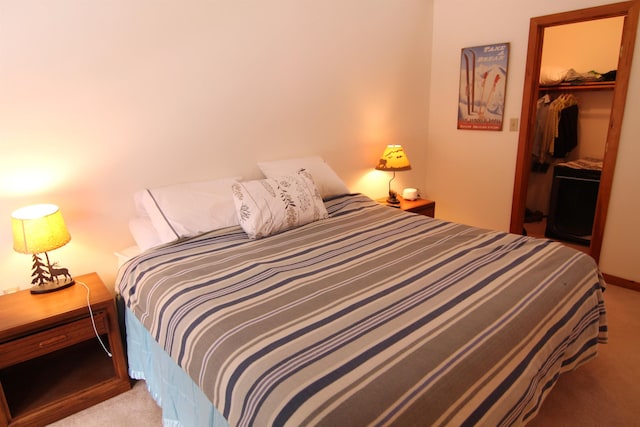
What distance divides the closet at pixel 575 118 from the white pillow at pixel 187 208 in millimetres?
3313

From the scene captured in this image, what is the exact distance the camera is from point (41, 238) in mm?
1839

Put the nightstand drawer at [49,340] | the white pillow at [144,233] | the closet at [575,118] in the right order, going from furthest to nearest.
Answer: the closet at [575,118], the white pillow at [144,233], the nightstand drawer at [49,340]

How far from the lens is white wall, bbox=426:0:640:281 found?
9.50 feet

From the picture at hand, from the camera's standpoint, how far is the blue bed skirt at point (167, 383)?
1.42 m

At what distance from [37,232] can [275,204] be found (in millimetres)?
1163

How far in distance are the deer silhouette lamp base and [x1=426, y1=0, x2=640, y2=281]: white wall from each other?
336cm

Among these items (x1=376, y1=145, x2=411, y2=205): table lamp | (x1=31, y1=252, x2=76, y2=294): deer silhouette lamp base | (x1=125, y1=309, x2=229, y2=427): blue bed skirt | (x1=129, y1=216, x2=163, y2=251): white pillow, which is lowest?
(x1=125, y1=309, x2=229, y2=427): blue bed skirt

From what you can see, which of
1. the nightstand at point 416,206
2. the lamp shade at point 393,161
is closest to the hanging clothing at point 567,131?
the nightstand at point 416,206

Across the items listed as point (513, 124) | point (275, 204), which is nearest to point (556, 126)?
point (513, 124)

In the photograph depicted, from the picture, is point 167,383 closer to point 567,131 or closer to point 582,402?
point 582,402

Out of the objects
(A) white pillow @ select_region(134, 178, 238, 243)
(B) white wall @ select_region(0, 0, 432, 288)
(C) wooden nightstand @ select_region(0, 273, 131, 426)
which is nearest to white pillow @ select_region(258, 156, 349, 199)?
(B) white wall @ select_region(0, 0, 432, 288)

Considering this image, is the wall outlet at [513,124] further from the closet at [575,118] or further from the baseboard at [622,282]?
the baseboard at [622,282]

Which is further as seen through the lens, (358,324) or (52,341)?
(52,341)

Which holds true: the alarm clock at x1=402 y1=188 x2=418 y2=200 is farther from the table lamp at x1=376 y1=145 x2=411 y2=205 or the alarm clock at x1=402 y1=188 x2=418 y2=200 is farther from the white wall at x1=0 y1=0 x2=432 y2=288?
the white wall at x1=0 y1=0 x2=432 y2=288
